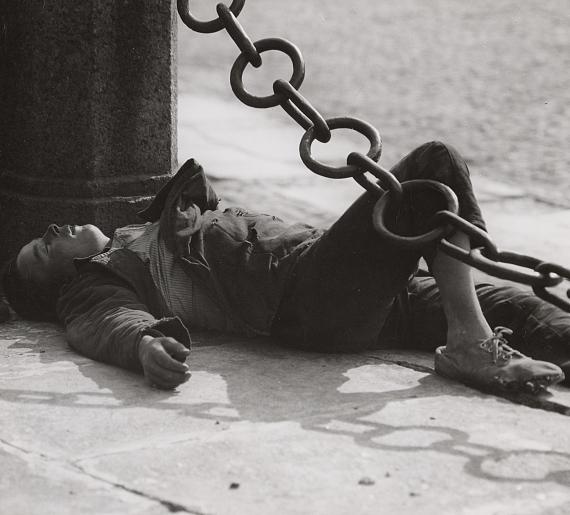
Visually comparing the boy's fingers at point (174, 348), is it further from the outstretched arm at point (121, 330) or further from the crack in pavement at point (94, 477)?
the crack in pavement at point (94, 477)

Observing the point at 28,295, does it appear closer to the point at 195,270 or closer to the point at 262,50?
the point at 195,270

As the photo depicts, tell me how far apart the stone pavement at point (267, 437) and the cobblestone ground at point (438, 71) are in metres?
2.60

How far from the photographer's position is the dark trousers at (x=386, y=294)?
3.41 metres

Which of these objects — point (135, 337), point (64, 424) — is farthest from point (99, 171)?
point (64, 424)

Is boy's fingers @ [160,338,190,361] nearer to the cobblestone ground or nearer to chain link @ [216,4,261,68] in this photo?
chain link @ [216,4,261,68]

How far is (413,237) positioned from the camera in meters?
2.93

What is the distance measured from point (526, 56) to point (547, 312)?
17.6 feet

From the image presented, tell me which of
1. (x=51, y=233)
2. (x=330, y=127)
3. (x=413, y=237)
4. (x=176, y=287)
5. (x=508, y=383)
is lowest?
(x=508, y=383)

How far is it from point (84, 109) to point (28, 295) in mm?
656

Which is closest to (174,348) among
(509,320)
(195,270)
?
(195,270)

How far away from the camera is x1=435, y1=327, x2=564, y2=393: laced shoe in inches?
126

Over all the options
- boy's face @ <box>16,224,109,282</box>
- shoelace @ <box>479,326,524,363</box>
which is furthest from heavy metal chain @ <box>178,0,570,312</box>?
boy's face @ <box>16,224,109,282</box>

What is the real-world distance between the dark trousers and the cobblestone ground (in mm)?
2154

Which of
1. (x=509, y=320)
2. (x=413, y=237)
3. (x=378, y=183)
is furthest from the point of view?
(x=509, y=320)
